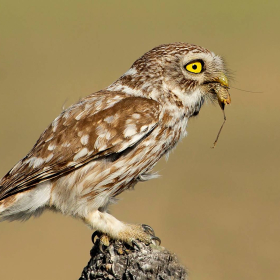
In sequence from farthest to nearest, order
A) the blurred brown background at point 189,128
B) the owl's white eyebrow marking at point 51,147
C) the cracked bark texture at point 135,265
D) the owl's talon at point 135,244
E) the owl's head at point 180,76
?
the blurred brown background at point 189,128, the owl's head at point 180,76, the owl's white eyebrow marking at point 51,147, the owl's talon at point 135,244, the cracked bark texture at point 135,265

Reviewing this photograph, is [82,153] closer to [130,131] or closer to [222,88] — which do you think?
[130,131]

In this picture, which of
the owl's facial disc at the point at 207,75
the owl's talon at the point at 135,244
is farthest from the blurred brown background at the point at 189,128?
the owl's talon at the point at 135,244

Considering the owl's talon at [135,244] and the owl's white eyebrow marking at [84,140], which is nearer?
the owl's talon at [135,244]

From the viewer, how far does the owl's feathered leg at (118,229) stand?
487 cm

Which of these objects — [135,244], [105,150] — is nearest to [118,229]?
[135,244]

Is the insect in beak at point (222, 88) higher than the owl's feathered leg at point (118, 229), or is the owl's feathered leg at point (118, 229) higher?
the insect in beak at point (222, 88)

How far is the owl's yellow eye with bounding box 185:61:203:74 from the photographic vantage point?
211 inches

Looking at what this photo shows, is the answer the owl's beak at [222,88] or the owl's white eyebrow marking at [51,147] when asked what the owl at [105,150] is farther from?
the owl's beak at [222,88]

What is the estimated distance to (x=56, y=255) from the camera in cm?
925

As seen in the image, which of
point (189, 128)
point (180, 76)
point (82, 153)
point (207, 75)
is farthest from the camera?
point (189, 128)

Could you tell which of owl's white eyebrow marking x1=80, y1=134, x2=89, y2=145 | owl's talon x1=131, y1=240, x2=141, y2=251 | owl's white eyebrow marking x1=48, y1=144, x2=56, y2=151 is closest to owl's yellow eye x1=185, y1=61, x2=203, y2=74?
owl's white eyebrow marking x1=80, y1=134, x2=89, y2=145

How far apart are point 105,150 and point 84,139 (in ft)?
0.67

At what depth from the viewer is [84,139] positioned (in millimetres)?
4898

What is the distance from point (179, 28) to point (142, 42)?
1.73 meters
